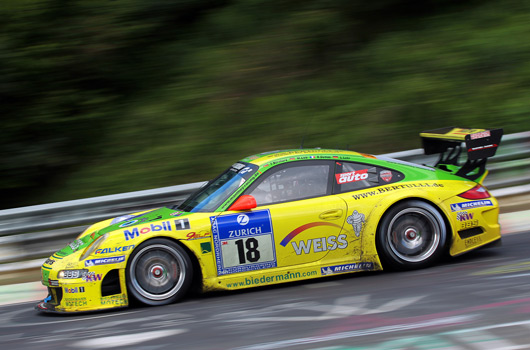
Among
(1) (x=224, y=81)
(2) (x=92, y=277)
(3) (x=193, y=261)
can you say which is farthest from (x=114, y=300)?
(1) (x=224, y=81)

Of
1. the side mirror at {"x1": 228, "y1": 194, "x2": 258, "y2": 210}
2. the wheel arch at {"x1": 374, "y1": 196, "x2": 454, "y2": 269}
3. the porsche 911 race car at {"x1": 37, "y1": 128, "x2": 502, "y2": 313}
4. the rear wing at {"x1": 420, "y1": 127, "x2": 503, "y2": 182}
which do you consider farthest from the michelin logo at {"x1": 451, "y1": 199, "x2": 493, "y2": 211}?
the side mirror at {"x1": 228, "y1": 194, "x2": 258, "y2": 210}

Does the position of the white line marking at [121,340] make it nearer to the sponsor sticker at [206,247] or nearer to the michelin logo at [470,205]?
the sponsor sticker at [206,247]

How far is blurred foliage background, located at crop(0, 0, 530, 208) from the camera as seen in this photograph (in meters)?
10.8

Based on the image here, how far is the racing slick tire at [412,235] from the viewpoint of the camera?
639 cm

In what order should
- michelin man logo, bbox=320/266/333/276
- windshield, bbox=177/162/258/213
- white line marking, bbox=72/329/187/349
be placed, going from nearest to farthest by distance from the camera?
1. white line marking, bbox=72/329/187/349
2. michelin man logo, bbox=320/266/333/276
3. windshield, bbox=177/162/258/213

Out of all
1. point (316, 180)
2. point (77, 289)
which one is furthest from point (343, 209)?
point (77, 289)

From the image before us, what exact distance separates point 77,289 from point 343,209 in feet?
8.63

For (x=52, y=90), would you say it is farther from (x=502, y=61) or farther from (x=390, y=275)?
(x=502, y=61)

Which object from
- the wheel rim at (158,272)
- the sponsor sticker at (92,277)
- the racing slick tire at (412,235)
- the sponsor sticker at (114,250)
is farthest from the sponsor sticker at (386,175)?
the sponsor sticker at (92,277)

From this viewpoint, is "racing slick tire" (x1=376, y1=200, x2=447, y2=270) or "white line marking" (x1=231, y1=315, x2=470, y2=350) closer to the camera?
"white line marking" (x1=231, y1=315, x2=470, y2=350)

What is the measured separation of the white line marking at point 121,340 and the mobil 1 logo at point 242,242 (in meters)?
1.08

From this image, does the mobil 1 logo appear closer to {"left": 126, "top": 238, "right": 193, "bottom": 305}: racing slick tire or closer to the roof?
{"left": 126, "top": 238, "right": 193, "bottom": 305}: racing slick tire

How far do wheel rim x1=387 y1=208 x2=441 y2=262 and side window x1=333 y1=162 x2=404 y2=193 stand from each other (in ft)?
1.28

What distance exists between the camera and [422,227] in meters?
6.51
